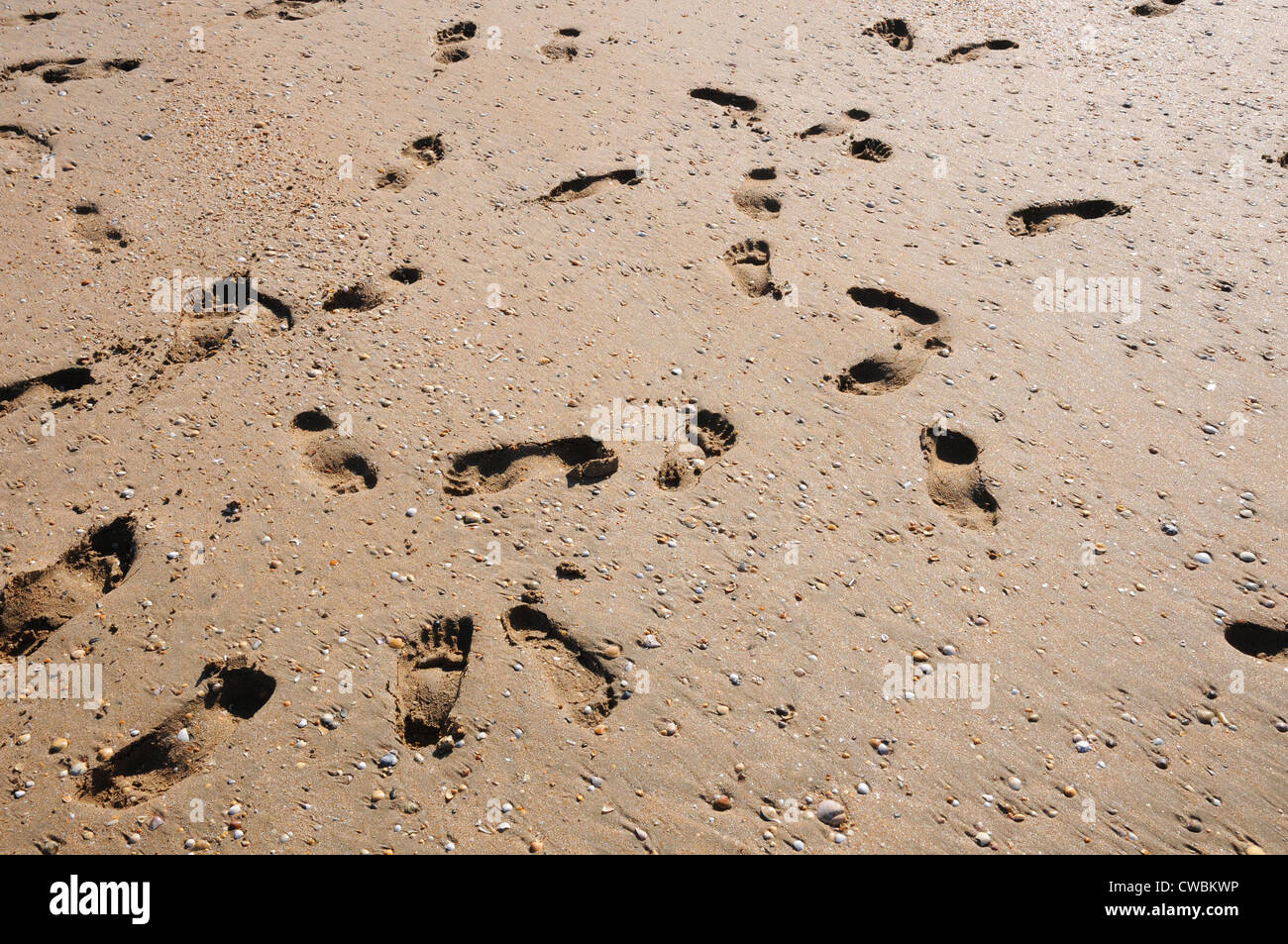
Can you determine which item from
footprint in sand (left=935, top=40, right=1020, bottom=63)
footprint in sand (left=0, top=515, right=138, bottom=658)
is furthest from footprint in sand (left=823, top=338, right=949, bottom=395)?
footprint in sand (left=0, top=515, right=138, bottom=658)

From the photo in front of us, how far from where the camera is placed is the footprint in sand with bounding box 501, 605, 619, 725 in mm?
2816

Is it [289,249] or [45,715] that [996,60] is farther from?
[45,715]

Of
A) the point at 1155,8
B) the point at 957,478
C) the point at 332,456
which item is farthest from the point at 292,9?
the point at 1155,8

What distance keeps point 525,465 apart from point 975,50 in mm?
4342

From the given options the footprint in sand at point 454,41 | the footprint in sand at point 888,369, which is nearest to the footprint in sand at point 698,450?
the footprint in sand at point 888,369

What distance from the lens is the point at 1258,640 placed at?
3035mm

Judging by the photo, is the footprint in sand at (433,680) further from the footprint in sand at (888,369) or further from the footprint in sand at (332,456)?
the footprint in sand at (888,369)

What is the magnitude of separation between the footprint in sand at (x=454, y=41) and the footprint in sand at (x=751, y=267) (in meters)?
2.47

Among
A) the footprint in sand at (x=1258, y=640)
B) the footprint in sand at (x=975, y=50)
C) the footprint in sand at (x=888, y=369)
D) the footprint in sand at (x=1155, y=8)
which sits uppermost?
the footprint in sand at (x=1155, y=8)

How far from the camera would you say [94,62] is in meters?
5.40

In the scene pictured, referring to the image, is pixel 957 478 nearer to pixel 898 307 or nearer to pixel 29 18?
pixel 898 307

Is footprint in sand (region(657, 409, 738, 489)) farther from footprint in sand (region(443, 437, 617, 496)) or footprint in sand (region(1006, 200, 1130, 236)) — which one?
footprint in sand (region(1006, 200, 1130, 236))

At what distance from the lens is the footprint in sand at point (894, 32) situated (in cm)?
571
